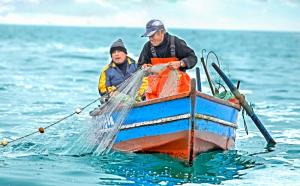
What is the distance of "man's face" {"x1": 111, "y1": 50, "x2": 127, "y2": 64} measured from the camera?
10.8 metres

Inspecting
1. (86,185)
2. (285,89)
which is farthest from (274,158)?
(285,89)

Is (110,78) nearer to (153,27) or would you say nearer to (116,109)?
(116,109)

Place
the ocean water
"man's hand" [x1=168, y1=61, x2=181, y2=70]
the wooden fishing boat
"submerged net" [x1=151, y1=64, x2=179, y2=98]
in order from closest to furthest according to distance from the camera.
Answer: the ocean water < the wooden fishing boat < "man's hand" [x1=168, y1=61, x2=181, y2=70] < "submerged net" [x1=151, y1=64, x2=179, y2=98]

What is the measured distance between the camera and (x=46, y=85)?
2445cm

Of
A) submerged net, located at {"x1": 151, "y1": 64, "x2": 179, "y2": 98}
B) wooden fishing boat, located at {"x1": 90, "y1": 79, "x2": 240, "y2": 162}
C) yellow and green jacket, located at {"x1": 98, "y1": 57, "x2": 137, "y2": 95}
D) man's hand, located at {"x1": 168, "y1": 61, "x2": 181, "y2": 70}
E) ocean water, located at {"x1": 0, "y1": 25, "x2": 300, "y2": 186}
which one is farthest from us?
yellow and green jacket, located at {"x1": 98, "y1": 57, "x2": 137, "y2": 95}

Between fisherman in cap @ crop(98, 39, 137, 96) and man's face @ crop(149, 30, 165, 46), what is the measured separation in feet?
2.69

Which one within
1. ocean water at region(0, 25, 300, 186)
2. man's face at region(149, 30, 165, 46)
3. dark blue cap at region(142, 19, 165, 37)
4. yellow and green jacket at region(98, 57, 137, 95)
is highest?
dark blue cap at region(142, 19, 165, 37)

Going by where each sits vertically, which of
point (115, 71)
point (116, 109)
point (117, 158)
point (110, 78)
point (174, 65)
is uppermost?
point (174, 65)

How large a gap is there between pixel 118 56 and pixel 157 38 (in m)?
1.03

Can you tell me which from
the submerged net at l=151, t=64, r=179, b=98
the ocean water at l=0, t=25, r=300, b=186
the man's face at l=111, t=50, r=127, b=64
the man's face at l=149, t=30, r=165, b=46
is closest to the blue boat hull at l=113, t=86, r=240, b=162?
the ocean water at l=0, t=25, r=300, b=186

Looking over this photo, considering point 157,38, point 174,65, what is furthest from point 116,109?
point 157,38

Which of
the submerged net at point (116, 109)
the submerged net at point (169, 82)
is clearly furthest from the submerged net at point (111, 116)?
the submerged net at point (169, 82)

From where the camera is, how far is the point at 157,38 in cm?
1002

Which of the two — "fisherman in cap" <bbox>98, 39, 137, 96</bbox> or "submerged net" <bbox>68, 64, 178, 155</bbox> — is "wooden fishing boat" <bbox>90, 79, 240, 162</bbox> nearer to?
"submerged net" <bbox>68, 64, 178, 155</bbox>
